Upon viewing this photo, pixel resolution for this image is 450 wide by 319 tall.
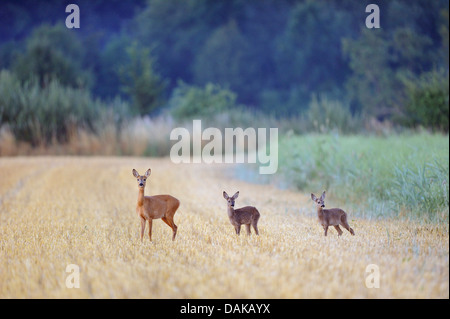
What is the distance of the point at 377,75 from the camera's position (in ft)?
88.6

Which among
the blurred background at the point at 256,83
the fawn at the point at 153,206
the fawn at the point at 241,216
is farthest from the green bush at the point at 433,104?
the fawn at the point at 153,206

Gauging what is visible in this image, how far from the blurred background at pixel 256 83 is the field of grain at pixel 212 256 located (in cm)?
125

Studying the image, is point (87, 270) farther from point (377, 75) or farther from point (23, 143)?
point (377, 75)

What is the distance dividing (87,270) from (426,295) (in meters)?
1.62

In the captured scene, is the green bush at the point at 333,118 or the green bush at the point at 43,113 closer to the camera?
the green bush at the point at 43,113

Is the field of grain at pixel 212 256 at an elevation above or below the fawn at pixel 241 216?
below

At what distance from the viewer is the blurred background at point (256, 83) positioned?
7.46 m

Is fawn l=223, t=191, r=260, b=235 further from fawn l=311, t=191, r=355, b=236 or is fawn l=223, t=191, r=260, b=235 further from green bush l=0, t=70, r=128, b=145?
green bush l=0, t=70, r=128, b=145

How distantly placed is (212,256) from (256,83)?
34.7 meters

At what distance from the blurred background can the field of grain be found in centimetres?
125

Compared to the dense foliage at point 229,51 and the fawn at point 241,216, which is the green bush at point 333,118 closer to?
the dense foliage at point 229,51

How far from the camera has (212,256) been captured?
2.94m

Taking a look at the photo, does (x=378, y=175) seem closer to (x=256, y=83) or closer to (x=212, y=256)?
(x=212, y=256)

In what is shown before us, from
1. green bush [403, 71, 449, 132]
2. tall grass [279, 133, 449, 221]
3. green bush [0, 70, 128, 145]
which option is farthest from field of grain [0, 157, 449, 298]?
green bush [0, 70, 128, 145]
